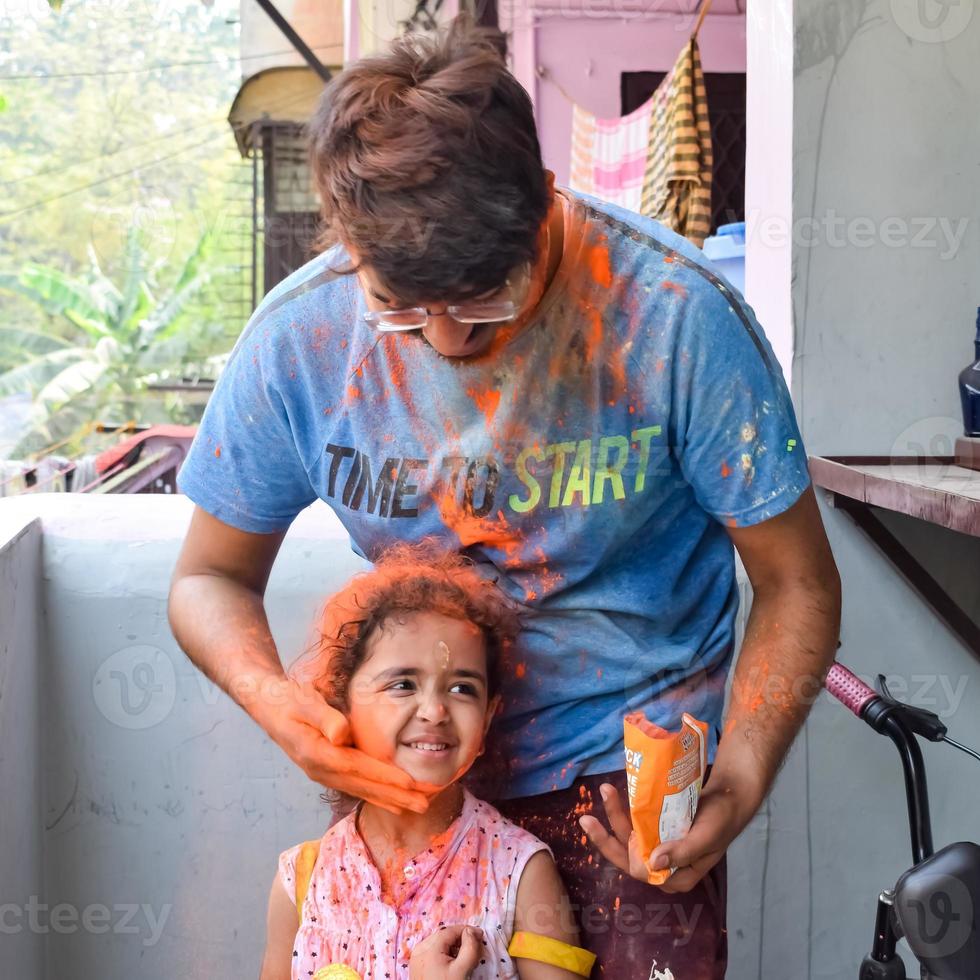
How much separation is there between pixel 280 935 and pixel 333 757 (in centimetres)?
38

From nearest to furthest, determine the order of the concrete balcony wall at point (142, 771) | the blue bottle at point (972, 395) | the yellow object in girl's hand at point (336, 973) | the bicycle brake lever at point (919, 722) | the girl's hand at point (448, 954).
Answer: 1. the girl's hand at point (448, 954)
2. the yellow object in girl's hand at point (336, 973)
3. the bicycle brake lever at point (919, 722)
4. the blue bottle at point (972, 395)
5. the concrete balcony wall at point (142, 771)

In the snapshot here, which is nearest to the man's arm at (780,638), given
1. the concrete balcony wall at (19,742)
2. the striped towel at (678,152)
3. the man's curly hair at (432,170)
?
the man's curly hair at (432,170)

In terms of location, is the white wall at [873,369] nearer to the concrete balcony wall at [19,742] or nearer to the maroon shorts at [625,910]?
the maroon shorts at [625,910]

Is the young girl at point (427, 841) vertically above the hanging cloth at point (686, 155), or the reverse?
the hanging cloth at point (686, 155)

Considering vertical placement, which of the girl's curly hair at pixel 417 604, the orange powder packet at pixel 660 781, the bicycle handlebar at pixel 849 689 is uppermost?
the girl's curly hair at pixel 417 604

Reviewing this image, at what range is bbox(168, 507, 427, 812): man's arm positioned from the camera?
1511 millimetres

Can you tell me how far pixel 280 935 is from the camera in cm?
170

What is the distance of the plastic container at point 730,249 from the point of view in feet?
11.8

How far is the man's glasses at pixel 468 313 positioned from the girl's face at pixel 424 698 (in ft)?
1.48

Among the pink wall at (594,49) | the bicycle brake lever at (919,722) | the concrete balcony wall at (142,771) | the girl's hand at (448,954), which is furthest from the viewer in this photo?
the pink wall at (594,49)

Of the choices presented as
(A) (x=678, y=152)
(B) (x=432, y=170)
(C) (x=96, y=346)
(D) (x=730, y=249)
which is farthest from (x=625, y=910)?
(C) (x=96, y=346)

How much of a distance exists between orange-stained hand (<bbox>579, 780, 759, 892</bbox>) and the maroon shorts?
10cm

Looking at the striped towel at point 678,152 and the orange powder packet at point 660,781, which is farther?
the striped towel at point 678,152

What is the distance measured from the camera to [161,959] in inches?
95.5
